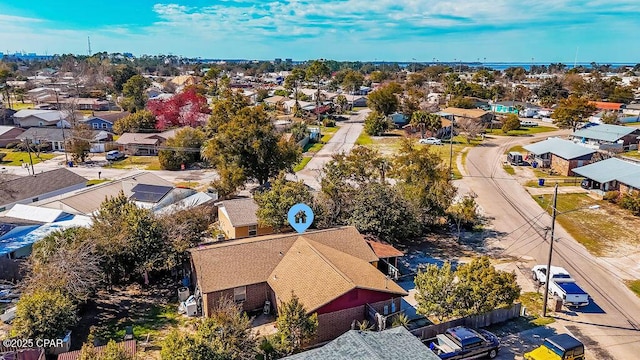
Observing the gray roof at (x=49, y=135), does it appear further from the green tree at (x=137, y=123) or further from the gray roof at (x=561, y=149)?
the gray roof at (x=561, y=149)

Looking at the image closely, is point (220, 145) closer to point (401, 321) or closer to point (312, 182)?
point (312, 182)

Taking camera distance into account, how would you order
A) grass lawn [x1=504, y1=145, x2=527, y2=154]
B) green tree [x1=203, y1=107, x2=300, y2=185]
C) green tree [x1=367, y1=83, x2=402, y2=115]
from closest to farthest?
green tree [x1=203, y1=107, x2=300, y2=185]
grass lawn [x1=504, y1=145, x2=527, y2=154]
green tree [x1=367, y1=83, x2=402, y2=115]

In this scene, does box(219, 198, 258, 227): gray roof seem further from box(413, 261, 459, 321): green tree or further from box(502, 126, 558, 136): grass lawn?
box(502, 126, 558, 136): grass lawn

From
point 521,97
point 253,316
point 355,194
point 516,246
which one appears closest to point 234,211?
point 355,194

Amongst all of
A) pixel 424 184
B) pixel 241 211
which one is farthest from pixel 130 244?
pixel 424 184

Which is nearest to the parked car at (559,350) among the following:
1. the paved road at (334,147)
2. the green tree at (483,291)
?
the green tree at (483,291)

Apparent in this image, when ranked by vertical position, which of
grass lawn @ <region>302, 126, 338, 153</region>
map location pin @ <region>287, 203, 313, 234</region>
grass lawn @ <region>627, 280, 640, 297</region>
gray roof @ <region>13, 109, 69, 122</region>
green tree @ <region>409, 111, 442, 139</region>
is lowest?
grass lawn @ <region>627, 280, 640, 297</region>

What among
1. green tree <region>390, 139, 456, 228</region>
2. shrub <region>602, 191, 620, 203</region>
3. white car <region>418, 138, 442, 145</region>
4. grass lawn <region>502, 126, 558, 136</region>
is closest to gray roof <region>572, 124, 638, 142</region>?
grass lawn <region>502, 126, 558, 136</region>
